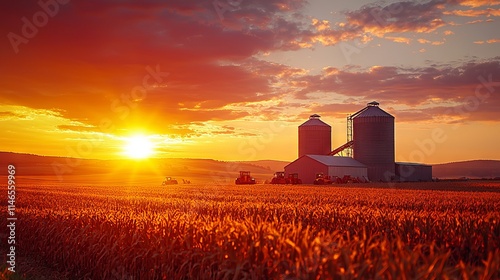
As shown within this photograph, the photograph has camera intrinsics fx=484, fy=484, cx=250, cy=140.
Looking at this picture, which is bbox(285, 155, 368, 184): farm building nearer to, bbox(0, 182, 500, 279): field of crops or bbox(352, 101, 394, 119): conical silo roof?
bbox(352, 101, 394, 119): conical silo roof

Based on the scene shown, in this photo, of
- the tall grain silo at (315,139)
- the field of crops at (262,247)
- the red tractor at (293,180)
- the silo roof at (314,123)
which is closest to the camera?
the field of crops at (262,247)

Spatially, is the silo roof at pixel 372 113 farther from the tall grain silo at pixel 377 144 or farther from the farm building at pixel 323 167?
the farm building at pixel 323 167

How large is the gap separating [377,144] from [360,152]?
3.32 meters

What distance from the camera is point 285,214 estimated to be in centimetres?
1644

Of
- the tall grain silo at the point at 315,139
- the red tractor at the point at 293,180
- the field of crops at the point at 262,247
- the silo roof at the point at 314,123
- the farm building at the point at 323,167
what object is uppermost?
the silo roof at the point at 314,123

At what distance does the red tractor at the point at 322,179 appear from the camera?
7000 cm

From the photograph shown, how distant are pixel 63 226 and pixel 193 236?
6.43 meters

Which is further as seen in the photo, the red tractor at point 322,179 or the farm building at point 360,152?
the farm building at point 360,152

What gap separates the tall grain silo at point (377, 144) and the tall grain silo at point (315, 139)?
23.1 feet

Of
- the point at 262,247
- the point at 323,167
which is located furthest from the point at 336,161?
the point at 262,247

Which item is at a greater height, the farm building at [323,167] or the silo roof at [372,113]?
the silo roof at [372,113]

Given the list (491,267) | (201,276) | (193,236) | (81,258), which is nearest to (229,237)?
(201,276)

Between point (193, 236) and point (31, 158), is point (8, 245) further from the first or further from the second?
point (31, 158)

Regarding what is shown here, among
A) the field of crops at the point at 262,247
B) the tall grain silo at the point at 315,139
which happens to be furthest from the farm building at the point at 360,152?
the field of crops at the point at 262,247
